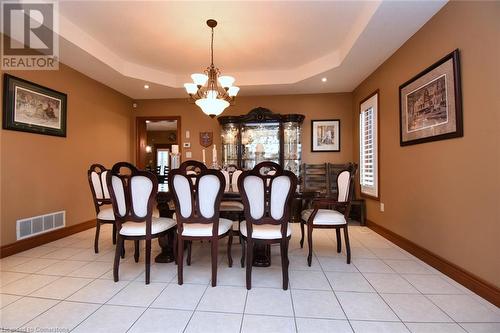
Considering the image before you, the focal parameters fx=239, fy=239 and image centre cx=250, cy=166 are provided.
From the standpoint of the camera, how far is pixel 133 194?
2.04 meters

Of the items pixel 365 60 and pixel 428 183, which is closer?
pixel 428 183

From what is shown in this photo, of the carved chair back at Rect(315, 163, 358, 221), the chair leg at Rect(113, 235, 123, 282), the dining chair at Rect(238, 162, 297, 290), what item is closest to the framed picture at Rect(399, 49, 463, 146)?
the carved chair back at Rect(315, 163, 358, 221)

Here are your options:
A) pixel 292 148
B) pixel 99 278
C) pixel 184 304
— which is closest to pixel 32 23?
pixel 99 278

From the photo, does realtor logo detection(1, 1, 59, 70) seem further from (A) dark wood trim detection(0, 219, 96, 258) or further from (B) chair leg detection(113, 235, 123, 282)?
(B) chair leg detection(113, 235, 123, 282)

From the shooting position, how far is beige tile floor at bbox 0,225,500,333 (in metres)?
1.51

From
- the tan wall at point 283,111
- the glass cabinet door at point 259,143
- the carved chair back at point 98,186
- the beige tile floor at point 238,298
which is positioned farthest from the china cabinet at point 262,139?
the beige tile floor at point 238,298

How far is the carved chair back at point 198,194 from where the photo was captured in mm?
1942

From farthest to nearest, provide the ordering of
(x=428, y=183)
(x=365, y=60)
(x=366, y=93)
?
(x=366, y=93), (x=365, y=60), (x=428, y=183)

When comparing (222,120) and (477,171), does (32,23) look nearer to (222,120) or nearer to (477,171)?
(222,120)

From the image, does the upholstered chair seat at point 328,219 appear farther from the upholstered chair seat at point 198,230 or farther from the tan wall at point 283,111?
the tan wall at point 283,111

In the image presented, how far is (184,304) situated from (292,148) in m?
3.61

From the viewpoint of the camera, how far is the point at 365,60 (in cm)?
341

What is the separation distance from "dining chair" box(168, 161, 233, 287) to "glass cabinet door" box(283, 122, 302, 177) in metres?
2.96

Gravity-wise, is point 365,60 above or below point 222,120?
above
